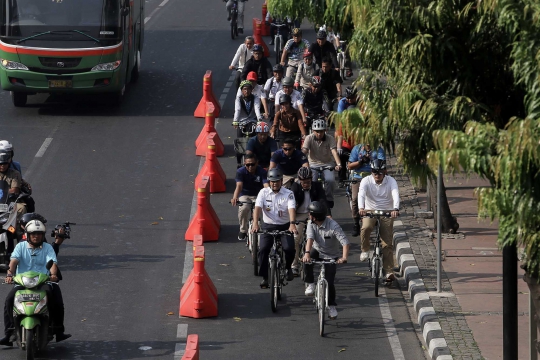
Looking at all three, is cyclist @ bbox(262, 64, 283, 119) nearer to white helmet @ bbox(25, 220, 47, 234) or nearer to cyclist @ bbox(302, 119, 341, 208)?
cyclist @ bbox(302, 119, 341, 208)

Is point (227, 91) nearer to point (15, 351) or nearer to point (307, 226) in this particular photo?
point (307, 226)

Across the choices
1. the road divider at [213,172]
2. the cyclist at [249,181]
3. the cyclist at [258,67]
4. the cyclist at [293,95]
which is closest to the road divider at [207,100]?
the cyclist at [258,67]

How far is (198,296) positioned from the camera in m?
13.6

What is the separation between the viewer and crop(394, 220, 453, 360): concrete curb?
40.5 feet

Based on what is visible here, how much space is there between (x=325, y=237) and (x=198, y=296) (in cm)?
170

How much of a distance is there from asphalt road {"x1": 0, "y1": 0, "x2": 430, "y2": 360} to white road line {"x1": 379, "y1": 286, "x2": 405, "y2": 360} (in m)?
0.02

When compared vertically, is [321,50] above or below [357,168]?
below

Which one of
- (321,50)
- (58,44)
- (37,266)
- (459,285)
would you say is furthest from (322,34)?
(37,266)

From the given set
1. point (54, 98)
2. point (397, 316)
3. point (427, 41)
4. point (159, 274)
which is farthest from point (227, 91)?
point (427, 41)

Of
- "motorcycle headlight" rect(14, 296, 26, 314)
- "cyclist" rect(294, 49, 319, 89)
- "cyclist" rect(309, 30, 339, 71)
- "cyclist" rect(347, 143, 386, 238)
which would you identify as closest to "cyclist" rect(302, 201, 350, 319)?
"cyclist" rect(347, 143, 386, 238)

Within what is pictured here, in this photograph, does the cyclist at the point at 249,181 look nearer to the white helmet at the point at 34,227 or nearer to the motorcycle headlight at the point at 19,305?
the white helmet at the point at 34,227

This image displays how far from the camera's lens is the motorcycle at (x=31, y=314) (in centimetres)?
1186

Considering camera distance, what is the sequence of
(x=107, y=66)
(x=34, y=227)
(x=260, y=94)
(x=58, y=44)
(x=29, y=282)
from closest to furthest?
1. (x=29, y=282)
2. (x=34, y=227)
3. (x=260, y=94)
4. (x=58, y=44)
5. (x=107, y=66)

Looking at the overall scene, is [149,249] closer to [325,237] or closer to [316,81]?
[325,237]
